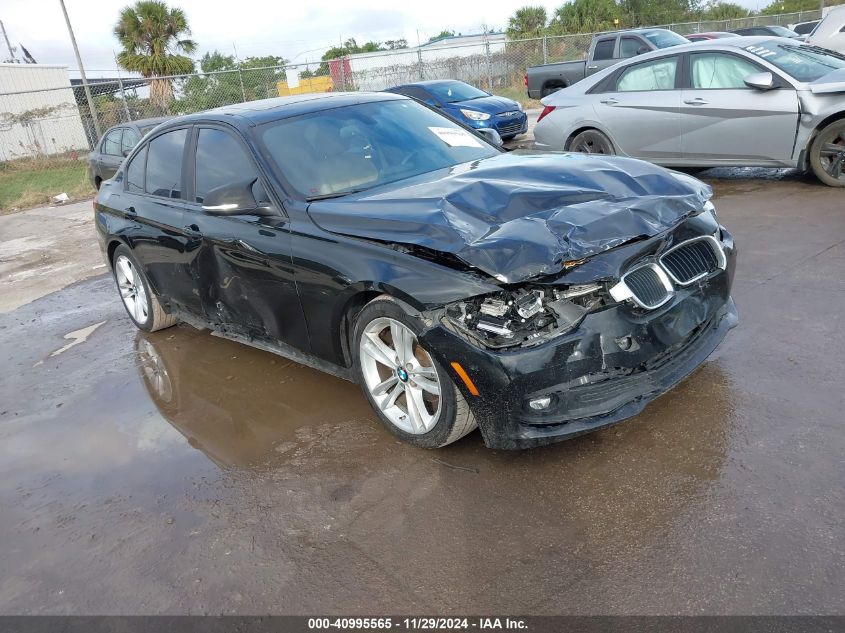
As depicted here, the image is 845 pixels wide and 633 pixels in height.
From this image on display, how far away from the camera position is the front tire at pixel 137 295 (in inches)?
227

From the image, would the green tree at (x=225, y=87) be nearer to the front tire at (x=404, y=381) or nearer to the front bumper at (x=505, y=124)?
the front bumper at (x=505, y=124)

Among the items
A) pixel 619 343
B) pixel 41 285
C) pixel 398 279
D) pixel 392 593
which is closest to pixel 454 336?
pixel 398 279

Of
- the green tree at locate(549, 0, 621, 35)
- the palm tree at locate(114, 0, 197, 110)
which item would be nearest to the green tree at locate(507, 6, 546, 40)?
the green tree at locate(549, 0, 621, 35)

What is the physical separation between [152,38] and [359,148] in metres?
27.7

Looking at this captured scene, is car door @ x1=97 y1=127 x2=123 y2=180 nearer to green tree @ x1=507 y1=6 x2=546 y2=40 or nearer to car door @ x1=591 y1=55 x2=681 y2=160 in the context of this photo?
car door @ x1=591 y1=55 x2=681 y2=160

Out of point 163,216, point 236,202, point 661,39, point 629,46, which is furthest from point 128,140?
point 661,39

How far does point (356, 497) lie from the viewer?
3303 millimetres

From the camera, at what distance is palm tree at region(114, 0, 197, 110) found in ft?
90.8

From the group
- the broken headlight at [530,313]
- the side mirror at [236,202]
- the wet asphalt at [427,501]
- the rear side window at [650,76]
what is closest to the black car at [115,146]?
the rear side window at [650,76]

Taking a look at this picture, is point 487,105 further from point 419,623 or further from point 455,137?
point 419,623

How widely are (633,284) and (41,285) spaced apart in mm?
7549

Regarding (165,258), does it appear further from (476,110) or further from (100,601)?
(476,110)

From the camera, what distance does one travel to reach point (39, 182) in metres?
19.7

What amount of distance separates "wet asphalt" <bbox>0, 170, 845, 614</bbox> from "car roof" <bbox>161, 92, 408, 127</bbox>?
1663mm
